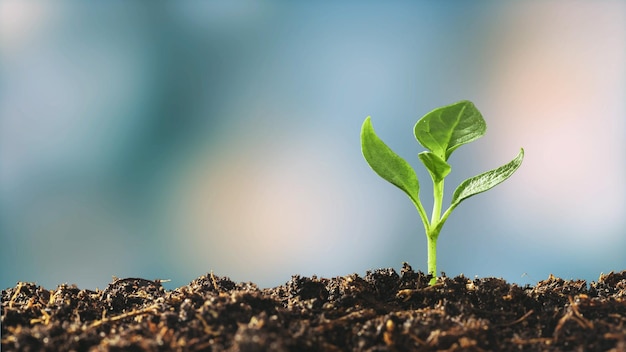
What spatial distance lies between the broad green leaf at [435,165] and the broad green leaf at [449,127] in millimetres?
60

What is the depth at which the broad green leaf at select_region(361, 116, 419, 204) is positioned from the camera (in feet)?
5.64

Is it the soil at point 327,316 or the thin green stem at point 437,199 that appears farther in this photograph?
the thin green stem at point 437,199

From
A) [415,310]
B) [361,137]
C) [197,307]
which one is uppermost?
[361,137]

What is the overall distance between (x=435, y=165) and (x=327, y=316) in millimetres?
535

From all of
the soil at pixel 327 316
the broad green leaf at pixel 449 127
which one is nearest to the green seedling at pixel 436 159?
the broad green leaf at pixel 449 127

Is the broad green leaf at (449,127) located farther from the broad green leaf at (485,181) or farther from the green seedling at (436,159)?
the broad green leaf at (485,181)

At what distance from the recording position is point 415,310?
1.50 m

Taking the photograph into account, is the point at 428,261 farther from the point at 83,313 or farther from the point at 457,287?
the point at 83,313

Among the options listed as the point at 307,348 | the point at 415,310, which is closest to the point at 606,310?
the point at 415,310

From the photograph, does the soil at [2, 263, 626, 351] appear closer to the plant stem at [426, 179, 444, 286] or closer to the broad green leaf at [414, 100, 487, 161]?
the plant stem at [426, 179, 444, 286]

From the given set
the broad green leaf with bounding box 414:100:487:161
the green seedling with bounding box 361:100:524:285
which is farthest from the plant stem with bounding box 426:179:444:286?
the broad green leaf with bounding box 414:100:487:161

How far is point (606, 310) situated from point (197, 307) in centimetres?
94

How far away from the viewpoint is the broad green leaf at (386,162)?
1.72 m

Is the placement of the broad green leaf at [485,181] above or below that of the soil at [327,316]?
above
